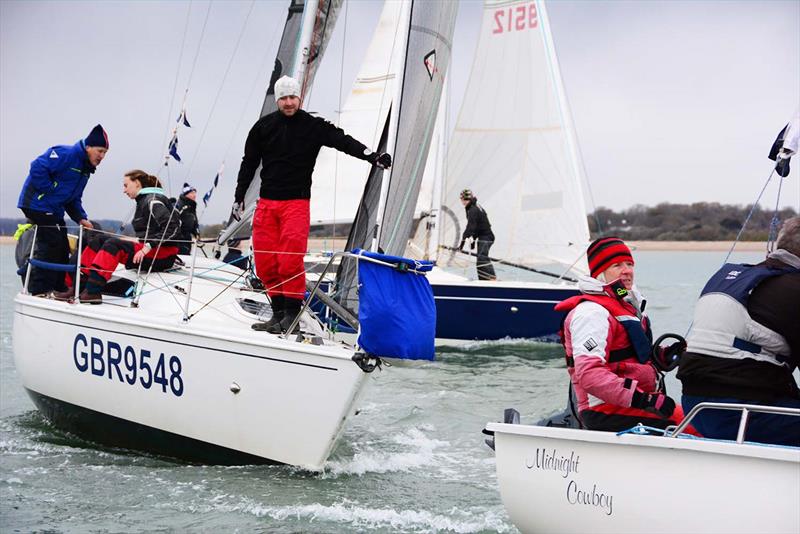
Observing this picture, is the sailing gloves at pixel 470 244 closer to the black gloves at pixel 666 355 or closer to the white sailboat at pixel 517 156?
the white sailboat at pixel 517 156

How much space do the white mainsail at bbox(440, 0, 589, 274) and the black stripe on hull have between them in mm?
8855

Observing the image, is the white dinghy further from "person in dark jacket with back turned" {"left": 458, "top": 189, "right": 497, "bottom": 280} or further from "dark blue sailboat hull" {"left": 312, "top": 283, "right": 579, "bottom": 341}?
"person in dark jacket with back turned" {"left": 458, "top": 189, "right": 497, "bottom": 280}

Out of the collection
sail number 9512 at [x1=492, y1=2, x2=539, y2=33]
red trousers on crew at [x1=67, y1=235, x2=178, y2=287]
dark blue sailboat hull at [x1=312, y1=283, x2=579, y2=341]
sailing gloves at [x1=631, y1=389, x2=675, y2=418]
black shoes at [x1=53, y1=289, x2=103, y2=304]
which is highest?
sail number 9512 at [x1=492, y1=2, x2=539, y2=33]

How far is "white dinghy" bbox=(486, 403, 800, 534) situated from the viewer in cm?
325

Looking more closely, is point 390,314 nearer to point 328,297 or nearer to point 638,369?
point 328,297

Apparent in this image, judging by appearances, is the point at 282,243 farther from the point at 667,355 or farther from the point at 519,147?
the point at 519,147

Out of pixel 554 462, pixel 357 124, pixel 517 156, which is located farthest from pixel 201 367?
pixel 517 156

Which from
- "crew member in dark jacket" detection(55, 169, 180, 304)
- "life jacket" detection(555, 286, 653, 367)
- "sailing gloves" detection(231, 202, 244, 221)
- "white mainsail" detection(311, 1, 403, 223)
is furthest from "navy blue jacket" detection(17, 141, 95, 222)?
"white mainsail" detection(311, 1, 403, 223)

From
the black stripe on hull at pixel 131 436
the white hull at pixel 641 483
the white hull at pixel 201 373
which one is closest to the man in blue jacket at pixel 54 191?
the white hull at pixel 201 373

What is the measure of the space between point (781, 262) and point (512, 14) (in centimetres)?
1292

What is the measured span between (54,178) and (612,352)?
16.2ft

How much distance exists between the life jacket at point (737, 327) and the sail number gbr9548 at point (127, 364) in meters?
3.53

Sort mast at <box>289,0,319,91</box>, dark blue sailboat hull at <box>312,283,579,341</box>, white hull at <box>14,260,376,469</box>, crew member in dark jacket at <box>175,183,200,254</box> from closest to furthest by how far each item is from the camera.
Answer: white hull at <box>14,260,376,469</box>
mast at <box>289,0,319,91</box>
crew member in dark jacket at <box>175,183,200,254</box>
dark blue sailboat hull at <box>312,283,579,341</box>

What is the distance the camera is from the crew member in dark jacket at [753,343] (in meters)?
Result: 3.42
